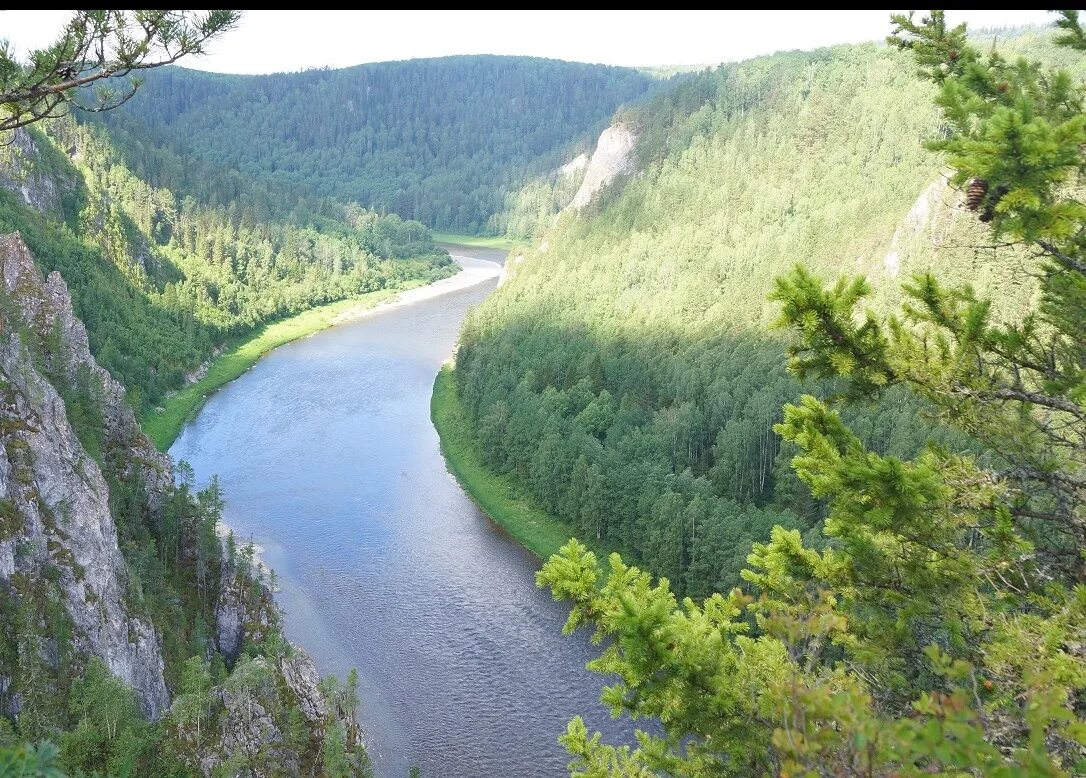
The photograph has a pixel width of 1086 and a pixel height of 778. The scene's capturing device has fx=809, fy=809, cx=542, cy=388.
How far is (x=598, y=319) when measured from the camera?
76.5 metres

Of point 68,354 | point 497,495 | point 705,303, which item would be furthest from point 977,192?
point 705,303

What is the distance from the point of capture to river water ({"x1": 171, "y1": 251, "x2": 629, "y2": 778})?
34.4 meters

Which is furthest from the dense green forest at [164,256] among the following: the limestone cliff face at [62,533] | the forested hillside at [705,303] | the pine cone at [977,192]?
the pine cone at [977,192]

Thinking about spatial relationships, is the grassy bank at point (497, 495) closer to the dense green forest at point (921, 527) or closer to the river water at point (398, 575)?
the river water at point (398, 575)

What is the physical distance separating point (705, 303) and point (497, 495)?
27.8 meters

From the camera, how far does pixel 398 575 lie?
4562 cm

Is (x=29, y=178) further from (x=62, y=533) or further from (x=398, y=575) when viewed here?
(x=62, y=533)

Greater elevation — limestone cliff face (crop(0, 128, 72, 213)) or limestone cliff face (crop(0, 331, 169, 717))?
limestone cliff face (crop(0, 128, 72, 213))

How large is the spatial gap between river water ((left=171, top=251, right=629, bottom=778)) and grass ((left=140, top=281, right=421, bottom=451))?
1790 mm

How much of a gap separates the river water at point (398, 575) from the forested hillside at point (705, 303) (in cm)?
703

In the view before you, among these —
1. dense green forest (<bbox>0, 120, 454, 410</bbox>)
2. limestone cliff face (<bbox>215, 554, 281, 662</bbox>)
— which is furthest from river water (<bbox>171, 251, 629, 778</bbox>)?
dense green forest (<bbox>0, 120, 454, 410</bbox>)

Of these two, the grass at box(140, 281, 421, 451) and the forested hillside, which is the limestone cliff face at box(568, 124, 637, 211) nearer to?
the forested hillside

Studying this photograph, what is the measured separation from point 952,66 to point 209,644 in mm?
40203

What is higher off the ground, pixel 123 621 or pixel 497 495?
pixel 123 621
